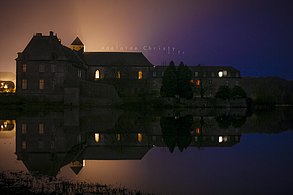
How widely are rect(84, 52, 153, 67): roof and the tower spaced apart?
167 inches

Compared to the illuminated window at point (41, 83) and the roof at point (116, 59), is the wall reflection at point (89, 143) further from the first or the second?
the roof at point (116, 59)

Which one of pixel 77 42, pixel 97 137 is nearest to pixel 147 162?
pixel 97 137

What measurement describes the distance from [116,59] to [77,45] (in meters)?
11.5

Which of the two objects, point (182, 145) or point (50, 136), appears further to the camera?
point (50, 136)

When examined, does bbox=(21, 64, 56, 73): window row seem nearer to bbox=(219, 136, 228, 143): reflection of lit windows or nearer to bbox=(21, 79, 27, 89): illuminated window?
bbox=(21, 79, 27, 89): illuminated window

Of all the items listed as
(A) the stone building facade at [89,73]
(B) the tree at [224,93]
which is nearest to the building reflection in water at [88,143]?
(A) the stone building facade at [89,73]

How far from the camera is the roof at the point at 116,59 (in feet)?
313

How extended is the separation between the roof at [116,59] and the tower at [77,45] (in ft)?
13.9

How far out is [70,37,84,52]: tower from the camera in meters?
101

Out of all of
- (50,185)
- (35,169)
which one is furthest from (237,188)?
(35,169)

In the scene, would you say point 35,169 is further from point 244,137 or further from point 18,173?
point 244,137

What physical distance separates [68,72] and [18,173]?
187 feet

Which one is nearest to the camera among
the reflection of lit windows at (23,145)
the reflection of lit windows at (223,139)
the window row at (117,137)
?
the reflection of lit windows at (23,145)

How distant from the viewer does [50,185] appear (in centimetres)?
1163
